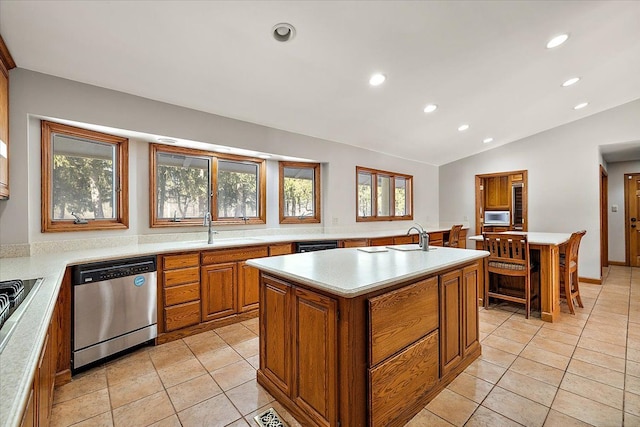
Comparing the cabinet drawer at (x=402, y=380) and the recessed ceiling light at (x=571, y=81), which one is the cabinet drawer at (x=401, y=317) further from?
the recessed ceiling light at (x=571, y=81)

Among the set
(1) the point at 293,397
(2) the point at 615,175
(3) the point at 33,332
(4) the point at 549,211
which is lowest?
(1) the point at 293,397

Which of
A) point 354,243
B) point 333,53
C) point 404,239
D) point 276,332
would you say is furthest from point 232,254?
point 404,239

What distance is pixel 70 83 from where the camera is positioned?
2502 mm

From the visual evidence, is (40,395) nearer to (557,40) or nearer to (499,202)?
(557,40)

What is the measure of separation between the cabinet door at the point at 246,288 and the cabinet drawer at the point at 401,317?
2.06 m

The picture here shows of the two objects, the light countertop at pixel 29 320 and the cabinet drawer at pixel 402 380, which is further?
the cabinet drawer at pixel 402 380

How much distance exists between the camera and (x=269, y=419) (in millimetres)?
1754

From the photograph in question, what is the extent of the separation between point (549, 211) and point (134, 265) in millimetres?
6493

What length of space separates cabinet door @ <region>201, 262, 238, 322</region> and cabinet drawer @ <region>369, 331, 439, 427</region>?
2.09 meters

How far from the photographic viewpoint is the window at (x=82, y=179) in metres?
2.58

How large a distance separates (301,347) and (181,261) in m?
1.73

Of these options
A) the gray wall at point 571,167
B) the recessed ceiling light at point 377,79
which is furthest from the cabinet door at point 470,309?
the gray wall at point 571,167

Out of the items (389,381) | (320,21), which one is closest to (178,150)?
(320,21)

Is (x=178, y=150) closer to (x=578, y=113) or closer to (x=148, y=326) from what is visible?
(x=148, y=326)
